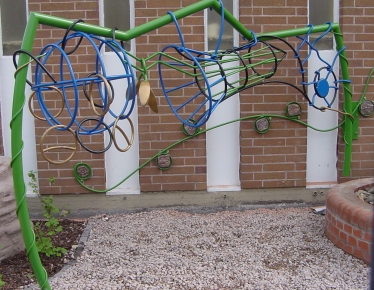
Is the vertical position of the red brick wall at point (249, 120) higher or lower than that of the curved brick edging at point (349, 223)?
higher

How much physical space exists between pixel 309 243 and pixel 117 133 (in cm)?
212

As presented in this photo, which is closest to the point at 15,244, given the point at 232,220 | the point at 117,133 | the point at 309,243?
the point at 117,133

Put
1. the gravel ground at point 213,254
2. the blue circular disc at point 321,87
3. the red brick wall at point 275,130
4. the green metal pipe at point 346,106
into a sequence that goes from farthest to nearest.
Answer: the red brick wall at point 275,130
the green metal pipe at point 346,106
the blue circular disc at point 321,87
the gravel ground at point 213,254

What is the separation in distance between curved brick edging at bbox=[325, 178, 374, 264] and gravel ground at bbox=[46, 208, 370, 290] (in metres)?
0.07

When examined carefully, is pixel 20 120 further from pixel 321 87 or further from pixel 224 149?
pixel 321 87

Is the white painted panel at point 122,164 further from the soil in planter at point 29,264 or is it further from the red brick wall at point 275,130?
the red brick wall at point 275,130

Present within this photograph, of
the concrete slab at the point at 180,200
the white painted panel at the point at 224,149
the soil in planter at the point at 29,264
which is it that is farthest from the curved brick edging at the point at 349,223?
the soil in planter at the point at 29,264

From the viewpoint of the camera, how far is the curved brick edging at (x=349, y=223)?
3.36 metres

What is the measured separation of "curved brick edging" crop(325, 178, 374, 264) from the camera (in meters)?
3.36

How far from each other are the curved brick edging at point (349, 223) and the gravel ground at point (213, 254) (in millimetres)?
74

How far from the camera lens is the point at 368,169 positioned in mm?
4848

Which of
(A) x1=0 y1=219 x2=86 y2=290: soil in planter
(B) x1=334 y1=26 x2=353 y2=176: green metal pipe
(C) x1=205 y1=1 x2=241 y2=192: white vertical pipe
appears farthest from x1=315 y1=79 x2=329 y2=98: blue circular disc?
(A) x1=0 y1=219 x2=86 y2=290: soil in planter

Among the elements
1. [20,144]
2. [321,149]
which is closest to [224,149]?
[321,149]

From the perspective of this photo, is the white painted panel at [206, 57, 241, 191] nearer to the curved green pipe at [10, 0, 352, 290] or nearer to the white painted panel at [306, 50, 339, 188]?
the white painted panel at [306, 50, 339, 188]
